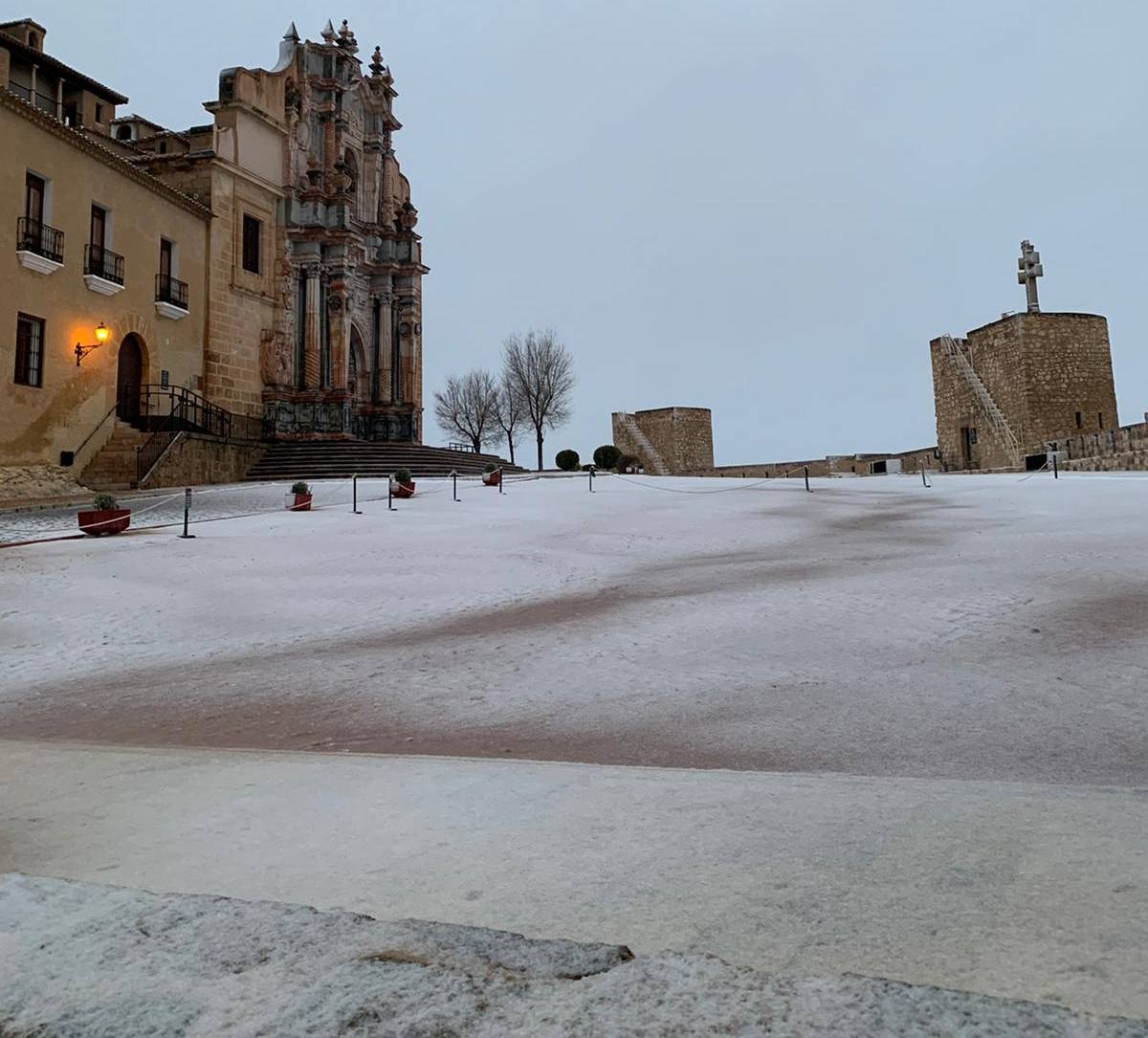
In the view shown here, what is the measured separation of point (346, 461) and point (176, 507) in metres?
12.7

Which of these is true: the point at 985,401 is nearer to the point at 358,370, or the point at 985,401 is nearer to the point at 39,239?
the point at 358,370

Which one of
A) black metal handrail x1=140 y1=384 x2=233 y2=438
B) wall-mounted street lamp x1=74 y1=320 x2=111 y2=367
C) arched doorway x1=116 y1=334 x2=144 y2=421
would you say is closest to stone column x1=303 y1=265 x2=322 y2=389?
black metal handrail x1=140 y1=384 x2=233 y2=438

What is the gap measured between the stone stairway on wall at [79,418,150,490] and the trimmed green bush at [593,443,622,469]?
23365 mm

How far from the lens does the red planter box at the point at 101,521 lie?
11.9 m

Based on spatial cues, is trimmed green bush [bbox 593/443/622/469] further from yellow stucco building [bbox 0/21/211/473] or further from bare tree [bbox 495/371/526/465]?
yellow stucco building [bbox 0/21/211/473]

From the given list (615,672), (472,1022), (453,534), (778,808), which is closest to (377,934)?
(472,1022)

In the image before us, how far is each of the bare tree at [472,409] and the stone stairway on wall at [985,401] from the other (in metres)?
30.2

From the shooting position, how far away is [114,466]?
23.0 m

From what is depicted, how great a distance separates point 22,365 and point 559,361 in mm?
34625

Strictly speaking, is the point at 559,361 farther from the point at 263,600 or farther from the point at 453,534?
the point at 263,600

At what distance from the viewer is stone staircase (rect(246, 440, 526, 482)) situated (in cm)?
2803

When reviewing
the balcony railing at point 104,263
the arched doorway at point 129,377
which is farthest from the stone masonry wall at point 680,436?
the balcony railing at point 104,263

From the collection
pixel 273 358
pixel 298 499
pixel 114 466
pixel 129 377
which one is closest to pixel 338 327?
pixel 273 358

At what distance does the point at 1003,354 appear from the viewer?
31344 millimetres
